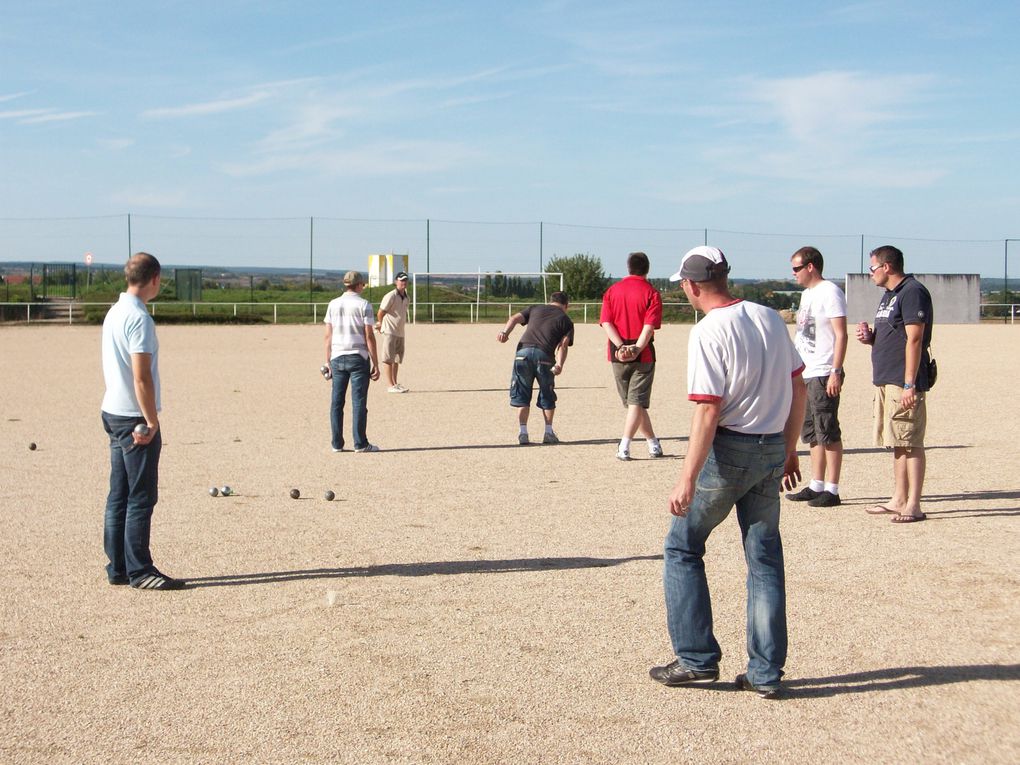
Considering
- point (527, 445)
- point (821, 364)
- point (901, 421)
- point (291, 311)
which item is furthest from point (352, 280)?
point (291, 311)

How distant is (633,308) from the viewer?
10320mm

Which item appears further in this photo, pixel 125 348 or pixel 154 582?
pixel 154 582

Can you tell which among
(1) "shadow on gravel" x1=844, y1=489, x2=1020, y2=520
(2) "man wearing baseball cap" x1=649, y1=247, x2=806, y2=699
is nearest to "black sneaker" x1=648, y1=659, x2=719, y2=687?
(2) "man wearing baseball cap" x1=649, y1=247, x2=806, y2=699

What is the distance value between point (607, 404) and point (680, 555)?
11028mm

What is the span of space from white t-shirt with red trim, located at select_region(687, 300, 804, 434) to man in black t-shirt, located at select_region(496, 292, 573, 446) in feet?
23.4

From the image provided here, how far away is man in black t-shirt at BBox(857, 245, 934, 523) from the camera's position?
751 centimetres

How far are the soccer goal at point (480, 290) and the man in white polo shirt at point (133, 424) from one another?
40644 millimetres

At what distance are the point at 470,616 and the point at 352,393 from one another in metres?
5.63

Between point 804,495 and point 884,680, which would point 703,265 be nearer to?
point 884,680

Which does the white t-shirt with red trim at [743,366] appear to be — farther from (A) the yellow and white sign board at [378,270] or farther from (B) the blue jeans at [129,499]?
(A) the yellow and white sign board at [378,270]

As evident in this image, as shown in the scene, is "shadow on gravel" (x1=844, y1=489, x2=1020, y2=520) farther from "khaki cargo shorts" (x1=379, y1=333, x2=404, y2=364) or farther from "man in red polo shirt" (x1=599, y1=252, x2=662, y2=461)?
"khaki cargo shorts" (x1=379, y1=333, x2=404, y2=364)

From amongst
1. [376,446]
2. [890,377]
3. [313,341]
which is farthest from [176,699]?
[313,341]

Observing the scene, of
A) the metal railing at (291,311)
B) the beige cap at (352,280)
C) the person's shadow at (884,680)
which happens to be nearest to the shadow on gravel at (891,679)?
the person's shadow at (884,680)

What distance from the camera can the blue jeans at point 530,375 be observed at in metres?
11.8
